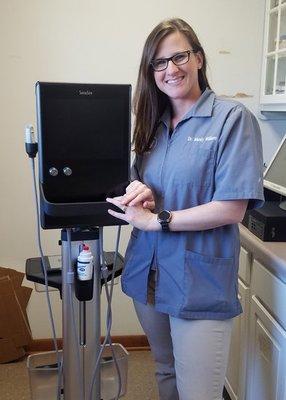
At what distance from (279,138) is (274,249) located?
41.2 inches

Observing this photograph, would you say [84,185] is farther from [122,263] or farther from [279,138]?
[279,138]

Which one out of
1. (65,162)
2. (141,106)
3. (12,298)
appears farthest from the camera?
(12,298)

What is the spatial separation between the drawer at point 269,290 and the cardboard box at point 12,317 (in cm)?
126

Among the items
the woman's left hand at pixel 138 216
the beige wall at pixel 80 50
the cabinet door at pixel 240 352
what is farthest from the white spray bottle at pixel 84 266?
the beige wall at pixel 80 50

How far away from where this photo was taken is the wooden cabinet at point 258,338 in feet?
4.57

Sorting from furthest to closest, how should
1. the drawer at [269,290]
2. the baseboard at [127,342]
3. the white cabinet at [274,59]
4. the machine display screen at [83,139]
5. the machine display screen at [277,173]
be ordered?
the baseboard at [127,342] → the white cabinet at [274,59] → the machine display screen at [277,173] → the drawer at [269,290] → the machine display screen at [83,139]

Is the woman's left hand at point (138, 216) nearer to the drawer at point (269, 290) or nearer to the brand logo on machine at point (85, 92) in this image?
the brand logo on machine at point (85, 92)

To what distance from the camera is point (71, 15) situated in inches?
83.0

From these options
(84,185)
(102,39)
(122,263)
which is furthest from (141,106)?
(102,39)

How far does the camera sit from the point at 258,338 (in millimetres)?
1579

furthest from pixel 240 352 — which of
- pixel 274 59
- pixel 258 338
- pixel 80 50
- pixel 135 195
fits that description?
pixel 80 50

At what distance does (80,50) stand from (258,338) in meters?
1.55

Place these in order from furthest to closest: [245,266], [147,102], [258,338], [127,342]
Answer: [127,342] → [245,266] → [258,338] → [147,102]

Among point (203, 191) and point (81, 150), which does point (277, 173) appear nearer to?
point (203, 191)
